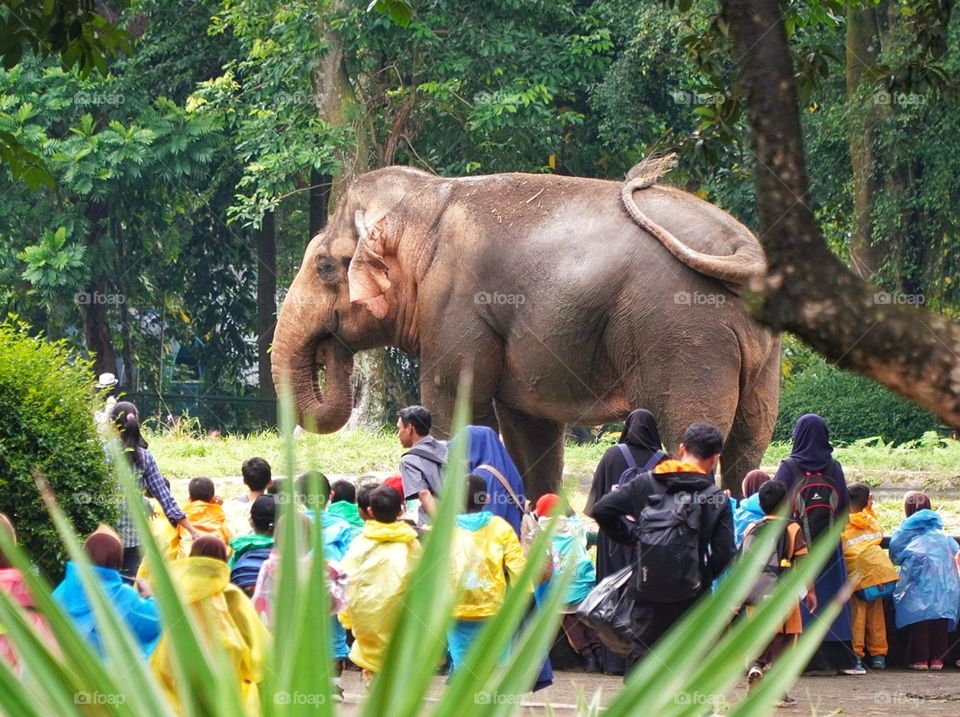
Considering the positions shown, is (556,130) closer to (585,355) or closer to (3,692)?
(585,355)

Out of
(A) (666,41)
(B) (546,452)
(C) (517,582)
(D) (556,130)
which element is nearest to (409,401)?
(D) (556,130)

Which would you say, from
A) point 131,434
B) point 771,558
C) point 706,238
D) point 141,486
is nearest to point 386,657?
point 771,558

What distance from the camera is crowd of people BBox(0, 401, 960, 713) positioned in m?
5.88

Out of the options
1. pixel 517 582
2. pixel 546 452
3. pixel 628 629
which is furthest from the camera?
pixel 546 452

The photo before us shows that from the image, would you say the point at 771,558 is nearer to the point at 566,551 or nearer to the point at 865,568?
the point at 566,551

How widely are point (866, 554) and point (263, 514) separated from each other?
12.3ft

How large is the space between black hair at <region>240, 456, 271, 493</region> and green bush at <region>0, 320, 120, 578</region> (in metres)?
0.71

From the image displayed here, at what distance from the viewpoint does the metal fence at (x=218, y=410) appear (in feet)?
93.4

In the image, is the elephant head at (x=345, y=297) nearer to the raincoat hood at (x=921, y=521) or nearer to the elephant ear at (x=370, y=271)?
the elephant ear at (x=370, y=271)

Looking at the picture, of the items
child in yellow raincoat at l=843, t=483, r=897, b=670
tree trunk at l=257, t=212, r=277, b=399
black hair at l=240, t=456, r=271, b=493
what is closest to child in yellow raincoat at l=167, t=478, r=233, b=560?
black hair at l=240, t=456, r=271, b=493

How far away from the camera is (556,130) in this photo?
78.6 feet

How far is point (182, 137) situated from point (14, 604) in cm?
2399
